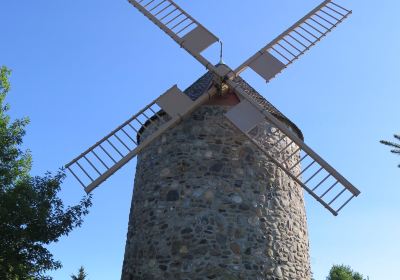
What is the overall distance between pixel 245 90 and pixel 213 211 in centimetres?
294

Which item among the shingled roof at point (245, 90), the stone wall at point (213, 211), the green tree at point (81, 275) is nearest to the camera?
the stone wall at point (213, 211)

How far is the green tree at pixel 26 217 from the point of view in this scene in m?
7.80

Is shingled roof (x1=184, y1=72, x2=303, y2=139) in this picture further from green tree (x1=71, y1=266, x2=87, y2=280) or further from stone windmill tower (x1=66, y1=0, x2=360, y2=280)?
green tree (x1=71, y1=266, x2=87, y2=280)

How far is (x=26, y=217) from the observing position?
8.05 meters

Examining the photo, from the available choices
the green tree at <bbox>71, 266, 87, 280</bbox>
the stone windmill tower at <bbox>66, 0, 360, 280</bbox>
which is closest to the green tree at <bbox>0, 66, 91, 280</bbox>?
the stone windmill tower at <bbox>66, 0, 360, 280</bbox>

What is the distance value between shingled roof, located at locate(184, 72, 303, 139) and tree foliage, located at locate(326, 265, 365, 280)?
50.5 feet

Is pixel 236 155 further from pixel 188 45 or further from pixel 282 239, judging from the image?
pixel 188 45

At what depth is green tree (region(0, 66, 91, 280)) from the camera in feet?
25.6

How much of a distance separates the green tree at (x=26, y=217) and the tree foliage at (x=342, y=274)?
58.3 ft

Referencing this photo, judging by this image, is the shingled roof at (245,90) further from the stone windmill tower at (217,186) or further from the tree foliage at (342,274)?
the tree foliage at (342,274)

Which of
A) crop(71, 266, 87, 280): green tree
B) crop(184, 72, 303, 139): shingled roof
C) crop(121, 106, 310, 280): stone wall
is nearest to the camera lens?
crop(121, 106, 310, 280): stone wall

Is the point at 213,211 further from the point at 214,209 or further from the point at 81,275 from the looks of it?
the point at 81,275

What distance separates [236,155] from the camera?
8.54 m

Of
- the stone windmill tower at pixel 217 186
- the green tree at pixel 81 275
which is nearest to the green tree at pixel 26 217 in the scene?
the stone windmill tower at pixel 217 186
